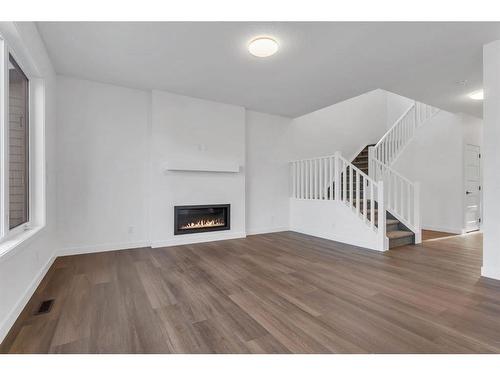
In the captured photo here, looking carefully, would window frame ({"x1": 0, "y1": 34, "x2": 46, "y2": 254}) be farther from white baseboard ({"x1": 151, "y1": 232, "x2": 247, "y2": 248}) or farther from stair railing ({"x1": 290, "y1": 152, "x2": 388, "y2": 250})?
stair railing ({"x1": 290, "y1": 152, "x2": 388, "y2": 250})

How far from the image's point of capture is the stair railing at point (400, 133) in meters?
6.16

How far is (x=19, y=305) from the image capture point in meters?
2.05

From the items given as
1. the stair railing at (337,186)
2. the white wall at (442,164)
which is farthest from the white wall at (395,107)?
the stair railing at (337,186)

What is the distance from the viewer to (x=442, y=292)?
95.4 inches

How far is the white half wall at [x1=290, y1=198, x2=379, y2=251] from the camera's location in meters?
4.20

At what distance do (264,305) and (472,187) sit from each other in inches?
240

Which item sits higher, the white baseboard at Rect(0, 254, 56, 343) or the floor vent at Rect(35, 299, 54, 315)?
the white baseboard at Rect(0, 254, 56, 343)

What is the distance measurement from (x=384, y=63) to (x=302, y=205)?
306cm

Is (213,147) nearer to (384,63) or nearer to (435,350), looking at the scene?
(384,63)

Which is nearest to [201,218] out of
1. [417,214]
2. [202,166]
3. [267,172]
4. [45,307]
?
[202,166]

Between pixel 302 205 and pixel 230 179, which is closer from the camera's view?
pixel 230 179

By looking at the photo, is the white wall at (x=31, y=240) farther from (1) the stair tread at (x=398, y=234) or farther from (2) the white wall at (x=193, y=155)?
(1) the stair tread at (x=398, y=234)

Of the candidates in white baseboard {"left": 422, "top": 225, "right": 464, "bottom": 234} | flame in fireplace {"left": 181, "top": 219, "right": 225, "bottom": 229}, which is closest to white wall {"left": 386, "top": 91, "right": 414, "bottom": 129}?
white baseboard {"left": 422, "top": 225, "right": 464, "bottom": 234}
